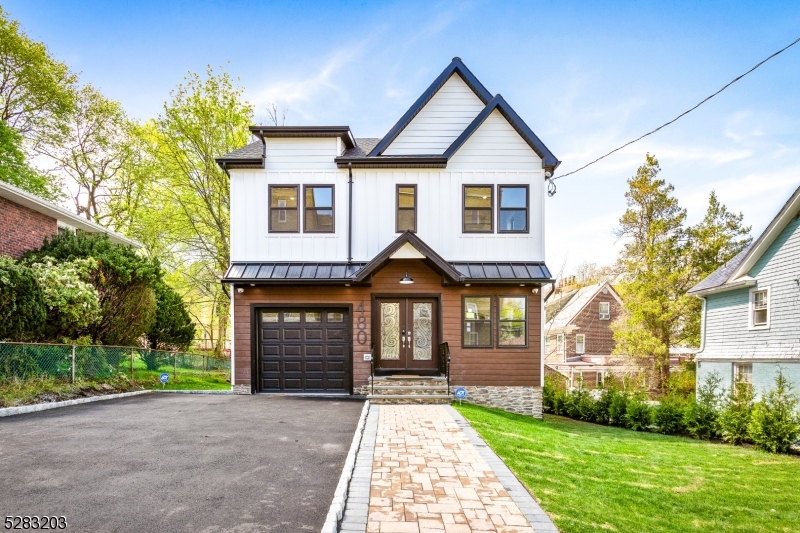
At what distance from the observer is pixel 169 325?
17844 millimetres

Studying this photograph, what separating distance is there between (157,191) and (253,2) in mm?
11363

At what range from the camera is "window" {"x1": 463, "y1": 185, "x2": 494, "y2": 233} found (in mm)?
12125

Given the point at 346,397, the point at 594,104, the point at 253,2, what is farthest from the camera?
the point at 594,104

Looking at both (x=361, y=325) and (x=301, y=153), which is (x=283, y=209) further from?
(x=361, y=325)

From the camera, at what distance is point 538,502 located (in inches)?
165

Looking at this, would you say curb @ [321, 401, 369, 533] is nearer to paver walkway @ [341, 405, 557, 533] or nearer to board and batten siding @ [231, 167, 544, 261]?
paver walkway @ [341, 405, 557, 533]

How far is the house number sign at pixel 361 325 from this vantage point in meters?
11.9

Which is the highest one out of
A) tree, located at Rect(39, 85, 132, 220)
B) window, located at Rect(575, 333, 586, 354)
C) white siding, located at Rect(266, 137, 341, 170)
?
tree, located at Rect(39, 85, 132, 220)

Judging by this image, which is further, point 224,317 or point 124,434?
point 224,317

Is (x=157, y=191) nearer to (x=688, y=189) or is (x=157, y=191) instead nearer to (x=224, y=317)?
(x=224, y=317)

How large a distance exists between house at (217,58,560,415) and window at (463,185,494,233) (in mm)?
28

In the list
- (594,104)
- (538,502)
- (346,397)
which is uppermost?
(594,104)

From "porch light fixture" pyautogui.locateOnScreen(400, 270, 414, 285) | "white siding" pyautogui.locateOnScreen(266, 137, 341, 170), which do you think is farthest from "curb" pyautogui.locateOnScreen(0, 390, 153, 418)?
"porch light fixture" pyautogui.locateOnScreen(400, 270, 414, 285)

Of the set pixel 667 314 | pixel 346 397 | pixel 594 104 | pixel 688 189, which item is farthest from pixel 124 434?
pixel 688 189
